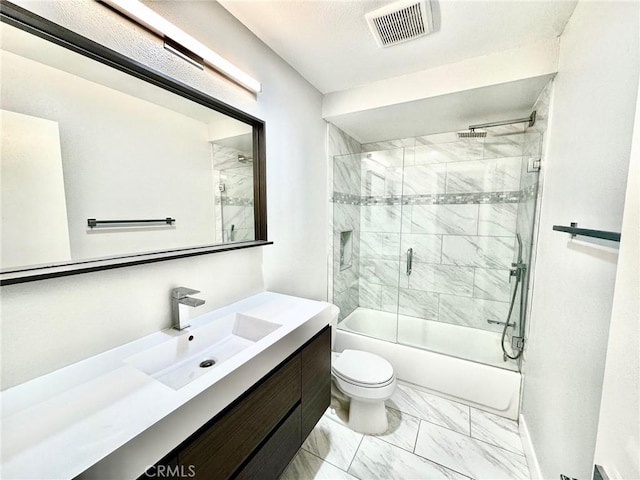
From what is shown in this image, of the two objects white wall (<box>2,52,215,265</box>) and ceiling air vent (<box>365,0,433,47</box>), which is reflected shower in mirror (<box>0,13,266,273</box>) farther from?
ceiling air vent (<box>365,0,433,47</box>)

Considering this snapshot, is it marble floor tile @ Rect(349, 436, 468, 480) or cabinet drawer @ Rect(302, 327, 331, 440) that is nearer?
cabinet drawer @ Rect(302, 327, 331, 440)

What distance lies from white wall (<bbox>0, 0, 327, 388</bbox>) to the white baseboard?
1644mm

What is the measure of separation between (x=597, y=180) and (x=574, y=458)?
1.06m

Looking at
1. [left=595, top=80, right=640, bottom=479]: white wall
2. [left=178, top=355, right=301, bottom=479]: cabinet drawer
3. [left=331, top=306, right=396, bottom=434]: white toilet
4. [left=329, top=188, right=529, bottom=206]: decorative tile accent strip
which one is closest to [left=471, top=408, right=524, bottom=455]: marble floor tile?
[left=331, top=306, right=396, bottom=434]: white toilet

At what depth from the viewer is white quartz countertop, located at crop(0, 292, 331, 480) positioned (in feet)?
1.81

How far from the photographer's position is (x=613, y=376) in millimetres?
510

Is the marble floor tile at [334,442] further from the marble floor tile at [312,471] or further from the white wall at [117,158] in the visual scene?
the white wall at [117,158]

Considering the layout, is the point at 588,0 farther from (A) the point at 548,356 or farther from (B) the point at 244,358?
(B) the point at 244,358

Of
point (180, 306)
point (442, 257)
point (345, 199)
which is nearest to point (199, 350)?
point (180, 306)

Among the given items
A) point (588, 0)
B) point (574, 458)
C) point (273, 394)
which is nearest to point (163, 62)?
point (273, 394)

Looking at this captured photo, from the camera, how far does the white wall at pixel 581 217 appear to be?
855mm

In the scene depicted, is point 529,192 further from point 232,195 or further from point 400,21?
point 232,195

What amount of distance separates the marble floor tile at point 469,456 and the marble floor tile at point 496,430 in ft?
0.17

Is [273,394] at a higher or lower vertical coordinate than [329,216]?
lower
